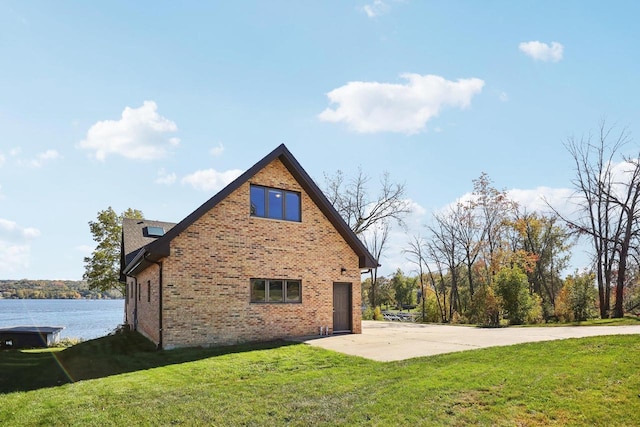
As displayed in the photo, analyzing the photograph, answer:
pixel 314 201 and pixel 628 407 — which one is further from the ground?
pixel 314 201

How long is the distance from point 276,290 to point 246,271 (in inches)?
53.9

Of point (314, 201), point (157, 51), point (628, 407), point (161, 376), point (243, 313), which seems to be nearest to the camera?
point (628, 407)

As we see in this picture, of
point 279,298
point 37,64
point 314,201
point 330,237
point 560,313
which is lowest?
point 560,313

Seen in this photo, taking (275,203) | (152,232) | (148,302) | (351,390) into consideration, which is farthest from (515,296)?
(152,232)

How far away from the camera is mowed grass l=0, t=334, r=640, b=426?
256 inches

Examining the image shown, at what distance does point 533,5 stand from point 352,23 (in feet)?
16.2

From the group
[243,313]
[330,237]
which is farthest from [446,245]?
[243,313]

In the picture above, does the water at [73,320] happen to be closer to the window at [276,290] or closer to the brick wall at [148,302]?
the brick wall at [148,302]

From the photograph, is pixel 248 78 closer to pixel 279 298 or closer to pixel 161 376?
pixel 279 298

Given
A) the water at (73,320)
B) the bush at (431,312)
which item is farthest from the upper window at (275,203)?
the water at (73,320)

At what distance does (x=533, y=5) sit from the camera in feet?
39.8

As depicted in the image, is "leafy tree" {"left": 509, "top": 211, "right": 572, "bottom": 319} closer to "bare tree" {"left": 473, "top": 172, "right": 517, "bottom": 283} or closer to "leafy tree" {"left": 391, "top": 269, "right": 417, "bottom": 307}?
"bare tree" {"left": 473, "top": 172, "right": 517, "bottom": 283}

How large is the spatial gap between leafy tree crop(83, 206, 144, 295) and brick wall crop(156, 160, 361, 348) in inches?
784

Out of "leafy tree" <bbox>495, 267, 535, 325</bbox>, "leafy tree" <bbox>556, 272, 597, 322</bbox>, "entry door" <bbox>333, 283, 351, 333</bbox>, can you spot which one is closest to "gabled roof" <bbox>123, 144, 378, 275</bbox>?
"entry door" <bbox>333, 283, 351, 333</bbox>
